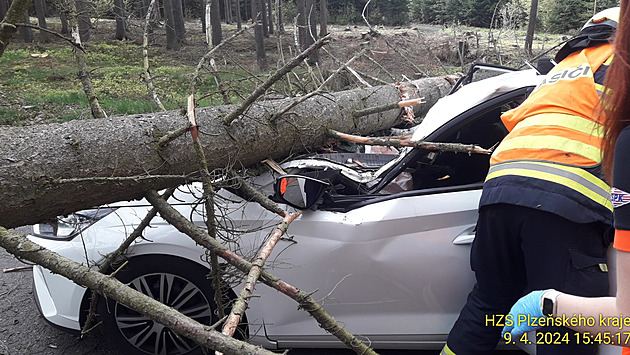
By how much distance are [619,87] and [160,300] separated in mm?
2360

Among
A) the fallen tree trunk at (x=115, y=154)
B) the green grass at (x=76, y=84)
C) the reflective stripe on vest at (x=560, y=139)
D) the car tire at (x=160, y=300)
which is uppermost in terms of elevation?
the reflective stripe on vest at (x=560, y=139)

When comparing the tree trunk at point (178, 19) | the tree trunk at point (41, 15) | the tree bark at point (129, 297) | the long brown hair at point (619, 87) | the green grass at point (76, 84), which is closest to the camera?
the long brown hair at point (619, 87)

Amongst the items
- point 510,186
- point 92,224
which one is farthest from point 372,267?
point 92,224

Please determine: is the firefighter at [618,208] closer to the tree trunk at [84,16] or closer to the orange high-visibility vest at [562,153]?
the orange high-visibility vest at [562,153]

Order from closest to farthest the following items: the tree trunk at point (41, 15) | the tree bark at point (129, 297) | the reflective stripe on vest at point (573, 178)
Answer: the tree bark at point (129, 297), the reflective stripe on vest at point (573, 178), the tree trunk at point (41, 15)

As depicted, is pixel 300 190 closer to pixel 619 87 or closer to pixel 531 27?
pixel 619 87

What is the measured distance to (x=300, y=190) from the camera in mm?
2521

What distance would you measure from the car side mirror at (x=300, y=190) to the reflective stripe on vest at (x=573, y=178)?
103cm

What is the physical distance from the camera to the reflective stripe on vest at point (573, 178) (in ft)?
6.06

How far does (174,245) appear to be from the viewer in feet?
8.35

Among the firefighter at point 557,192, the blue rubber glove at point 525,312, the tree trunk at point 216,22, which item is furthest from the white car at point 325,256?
the tree trunk at point 216,22

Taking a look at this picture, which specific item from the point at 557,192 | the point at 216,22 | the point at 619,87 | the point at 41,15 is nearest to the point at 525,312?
the point at 557,192

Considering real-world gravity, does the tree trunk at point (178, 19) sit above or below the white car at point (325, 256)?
above

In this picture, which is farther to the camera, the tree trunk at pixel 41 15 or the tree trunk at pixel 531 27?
the tree trunk at pixel 41 15
